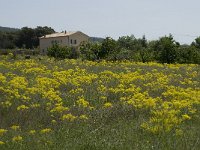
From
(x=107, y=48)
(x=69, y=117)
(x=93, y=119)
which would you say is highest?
(x=107, y=48)

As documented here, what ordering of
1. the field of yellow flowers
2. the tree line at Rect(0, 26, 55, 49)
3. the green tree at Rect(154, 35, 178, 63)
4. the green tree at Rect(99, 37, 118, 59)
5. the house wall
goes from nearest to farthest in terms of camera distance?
the field of yellow flowers, the green tree at Rect(154, 35, 178, 63), the green tree at Rect(99, 37, 118, 59), the tree line at Rect(0, 26, 55, 49), the house wall

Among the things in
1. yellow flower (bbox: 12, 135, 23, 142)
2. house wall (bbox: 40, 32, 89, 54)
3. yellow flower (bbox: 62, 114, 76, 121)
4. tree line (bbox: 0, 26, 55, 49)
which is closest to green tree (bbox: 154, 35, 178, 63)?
yellow flower (bbox: 62, 114, 76, 121)

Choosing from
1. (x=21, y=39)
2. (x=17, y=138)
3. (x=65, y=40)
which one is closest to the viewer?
(x=17, y=138)

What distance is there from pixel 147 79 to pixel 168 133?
6.80 meters

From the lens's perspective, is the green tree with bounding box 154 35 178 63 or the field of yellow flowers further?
the green tree with bounding box 154 35 178 63

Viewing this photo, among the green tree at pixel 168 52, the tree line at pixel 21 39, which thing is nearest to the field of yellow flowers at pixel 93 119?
the green tree at pixel 168 52

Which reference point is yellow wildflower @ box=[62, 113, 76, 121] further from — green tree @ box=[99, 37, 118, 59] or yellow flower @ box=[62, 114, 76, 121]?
green tree @ box=[99, 37, 118, 59]

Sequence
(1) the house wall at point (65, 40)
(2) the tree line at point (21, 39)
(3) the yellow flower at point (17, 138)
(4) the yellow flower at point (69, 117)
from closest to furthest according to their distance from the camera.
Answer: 1. (3) the yellow flower at point (17, 138)
2. (4) the yellow flower at point (69, 117)
3. (2) the tree line at point (21, 39)
4. (1) the house wall at point (65, 40)

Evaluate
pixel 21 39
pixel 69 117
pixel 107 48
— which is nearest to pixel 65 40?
pixel 21 39

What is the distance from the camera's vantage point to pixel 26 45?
280 feet

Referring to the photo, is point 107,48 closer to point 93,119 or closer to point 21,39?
point 93,119

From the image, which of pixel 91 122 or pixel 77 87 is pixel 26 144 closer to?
pixel 91 122

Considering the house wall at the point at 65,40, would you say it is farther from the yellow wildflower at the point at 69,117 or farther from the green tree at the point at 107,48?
the yellow wildflower at the point at 69,117

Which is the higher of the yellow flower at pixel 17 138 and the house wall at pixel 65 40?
the house wall at pixel 65 40
